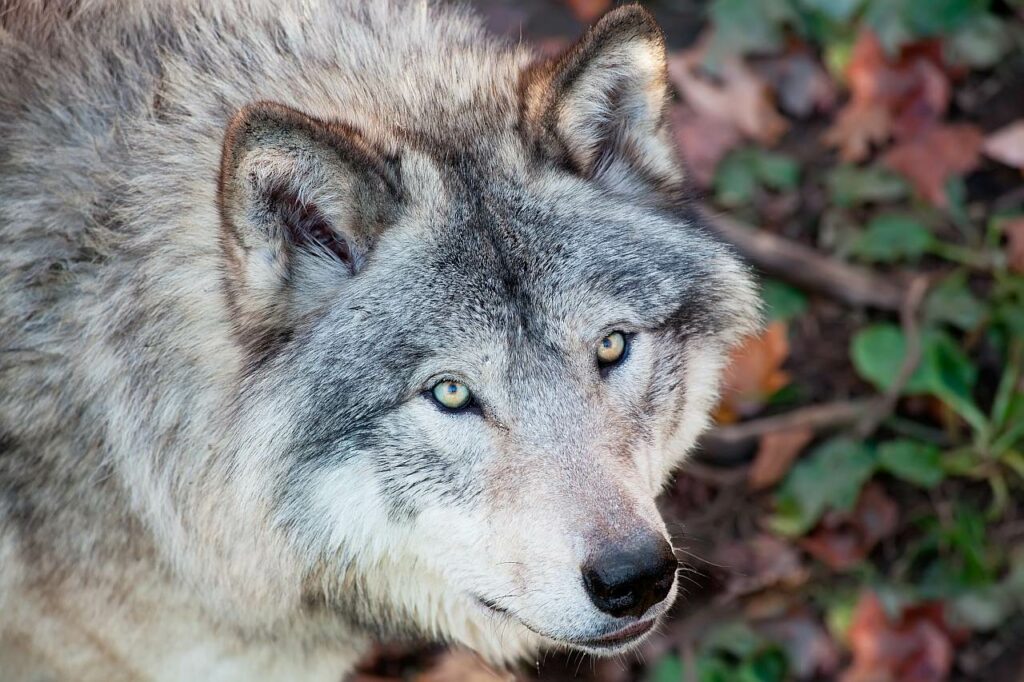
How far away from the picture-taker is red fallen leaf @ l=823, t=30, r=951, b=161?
535cm

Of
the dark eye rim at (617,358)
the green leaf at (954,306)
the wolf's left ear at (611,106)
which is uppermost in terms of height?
the wolf's left ear at (611,106)

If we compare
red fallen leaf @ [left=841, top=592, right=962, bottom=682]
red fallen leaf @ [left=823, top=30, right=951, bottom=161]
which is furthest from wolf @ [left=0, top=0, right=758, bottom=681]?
red fallen leaf @ [left=823, top=30, right=951, bottom=161]

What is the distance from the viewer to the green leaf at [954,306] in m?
4.96

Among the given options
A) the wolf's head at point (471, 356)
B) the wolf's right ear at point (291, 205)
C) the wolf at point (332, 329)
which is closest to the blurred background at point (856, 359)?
the wolf at point (332, 329)

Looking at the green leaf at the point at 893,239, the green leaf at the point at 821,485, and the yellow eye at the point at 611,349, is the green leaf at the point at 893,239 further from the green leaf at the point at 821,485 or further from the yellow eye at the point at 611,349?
the yellow eye at the point at 611,349

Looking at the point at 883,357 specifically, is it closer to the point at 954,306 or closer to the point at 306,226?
the point at 954,306

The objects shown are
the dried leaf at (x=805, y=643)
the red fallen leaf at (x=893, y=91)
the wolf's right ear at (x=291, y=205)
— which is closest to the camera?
the wolf's right ear at (x=291, y=205)

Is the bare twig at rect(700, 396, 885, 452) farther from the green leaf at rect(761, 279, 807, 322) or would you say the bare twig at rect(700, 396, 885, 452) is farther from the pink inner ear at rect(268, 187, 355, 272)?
the pink inner ear at rect(268, 187, 355, 272)

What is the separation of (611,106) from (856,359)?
8.17ft

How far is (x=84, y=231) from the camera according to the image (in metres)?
2.75

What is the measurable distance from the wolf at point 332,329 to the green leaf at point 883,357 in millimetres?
1964

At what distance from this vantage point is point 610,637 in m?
2.62

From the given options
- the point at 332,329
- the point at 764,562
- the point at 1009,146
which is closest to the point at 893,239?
the point at 1009,146

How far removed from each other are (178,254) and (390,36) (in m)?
0.83
